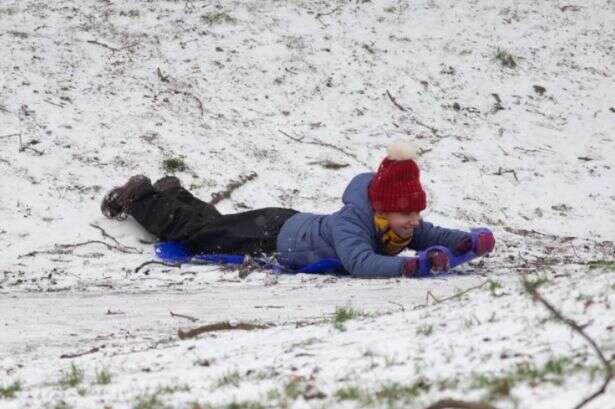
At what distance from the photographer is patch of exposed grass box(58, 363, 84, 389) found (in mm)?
3807

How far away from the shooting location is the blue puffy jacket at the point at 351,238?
6613mm

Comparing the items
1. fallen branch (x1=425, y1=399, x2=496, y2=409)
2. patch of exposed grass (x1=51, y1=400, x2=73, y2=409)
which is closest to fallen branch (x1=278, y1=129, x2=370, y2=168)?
patch of exposed grass (x1=51, y1=400, x2=73, y2=409)

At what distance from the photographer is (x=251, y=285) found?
6.62m

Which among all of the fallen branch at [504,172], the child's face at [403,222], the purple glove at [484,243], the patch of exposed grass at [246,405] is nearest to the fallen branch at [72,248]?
the child's face at [403,222]

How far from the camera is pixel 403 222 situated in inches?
267

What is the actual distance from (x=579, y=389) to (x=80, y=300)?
12.5ft

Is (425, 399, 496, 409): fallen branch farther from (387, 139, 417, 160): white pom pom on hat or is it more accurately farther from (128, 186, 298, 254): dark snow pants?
(128, 186, 298, 254): dark snow pants

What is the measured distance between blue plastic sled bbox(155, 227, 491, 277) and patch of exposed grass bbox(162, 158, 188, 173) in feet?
4.67

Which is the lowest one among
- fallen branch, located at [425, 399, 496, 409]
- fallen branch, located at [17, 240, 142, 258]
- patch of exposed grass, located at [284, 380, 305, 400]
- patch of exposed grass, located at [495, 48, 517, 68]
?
fallen branch, located at [17, 240, 142, 258]

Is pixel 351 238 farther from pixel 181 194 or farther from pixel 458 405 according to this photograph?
pixel 458 405

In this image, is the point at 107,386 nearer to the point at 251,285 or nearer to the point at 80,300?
the point at 80,300

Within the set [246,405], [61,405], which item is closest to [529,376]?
[246,405]

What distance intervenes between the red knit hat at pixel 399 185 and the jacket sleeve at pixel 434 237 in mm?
386

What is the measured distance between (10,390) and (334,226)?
11.0 feet
